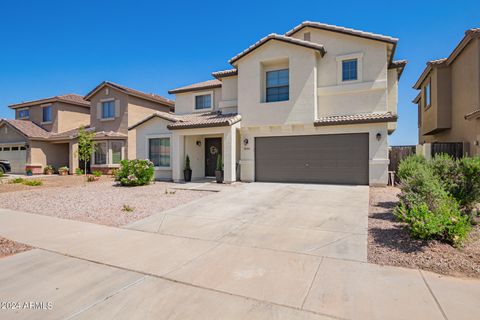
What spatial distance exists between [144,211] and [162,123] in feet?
30.7

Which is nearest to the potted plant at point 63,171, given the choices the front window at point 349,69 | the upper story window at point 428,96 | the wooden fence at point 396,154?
the front window at point 349,69

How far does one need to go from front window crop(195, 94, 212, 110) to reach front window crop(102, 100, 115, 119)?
28.8 ft

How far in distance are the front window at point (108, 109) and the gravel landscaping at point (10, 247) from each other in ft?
61.8

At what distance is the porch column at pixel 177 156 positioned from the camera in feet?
50.5

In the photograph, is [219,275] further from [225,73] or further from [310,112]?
[225,73]

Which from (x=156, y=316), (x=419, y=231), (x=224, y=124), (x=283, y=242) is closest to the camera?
(x=156, y=316)

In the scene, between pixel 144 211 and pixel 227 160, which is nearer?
pixel 144 211

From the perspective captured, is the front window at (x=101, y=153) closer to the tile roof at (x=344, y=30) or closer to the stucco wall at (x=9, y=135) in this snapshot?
the stucco wall at (x=9, y=135)

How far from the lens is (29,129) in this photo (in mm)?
24922

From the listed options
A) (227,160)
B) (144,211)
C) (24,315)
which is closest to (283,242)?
(24,315)

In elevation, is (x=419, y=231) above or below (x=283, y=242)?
above

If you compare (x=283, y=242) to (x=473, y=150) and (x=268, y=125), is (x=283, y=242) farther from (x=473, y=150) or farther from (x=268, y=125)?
(x=473, y=150)

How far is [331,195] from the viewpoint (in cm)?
1035

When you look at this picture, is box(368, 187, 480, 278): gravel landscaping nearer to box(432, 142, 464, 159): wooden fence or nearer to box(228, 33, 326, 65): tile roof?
box(432, 142, 464, 159): wooden fence
